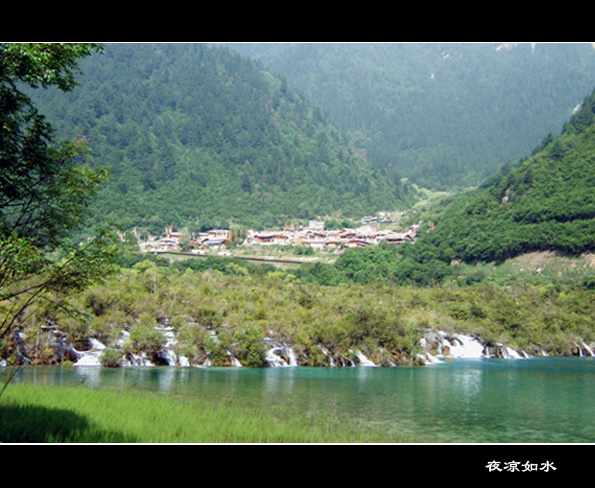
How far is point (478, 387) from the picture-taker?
2852cm

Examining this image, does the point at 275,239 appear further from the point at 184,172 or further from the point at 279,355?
the point at 279,355

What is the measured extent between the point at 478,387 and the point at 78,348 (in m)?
19.7

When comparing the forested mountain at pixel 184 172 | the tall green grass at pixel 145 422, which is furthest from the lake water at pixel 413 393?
the forested mountain at pixel 184 172

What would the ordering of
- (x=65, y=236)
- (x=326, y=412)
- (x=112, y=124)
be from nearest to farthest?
(x=65, y=236)
(x=326, y=412)
(x=112, y=124)

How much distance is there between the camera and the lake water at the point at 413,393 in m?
18.7

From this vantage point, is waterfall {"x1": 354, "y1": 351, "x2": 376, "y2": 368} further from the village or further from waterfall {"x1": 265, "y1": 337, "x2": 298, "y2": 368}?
the village

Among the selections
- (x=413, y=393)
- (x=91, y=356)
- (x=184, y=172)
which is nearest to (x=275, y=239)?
(x=184, y=172)

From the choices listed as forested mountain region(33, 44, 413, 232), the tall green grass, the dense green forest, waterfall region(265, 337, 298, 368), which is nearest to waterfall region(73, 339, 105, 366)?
the dense green forest

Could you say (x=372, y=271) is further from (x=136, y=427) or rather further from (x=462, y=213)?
(x=136, y=427)

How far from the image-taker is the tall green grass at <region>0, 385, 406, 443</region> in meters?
12.2

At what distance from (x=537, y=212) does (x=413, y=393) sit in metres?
70.1

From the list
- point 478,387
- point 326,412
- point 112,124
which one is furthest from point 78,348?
point 112,124

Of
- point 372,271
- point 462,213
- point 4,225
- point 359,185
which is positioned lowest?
point 4,225

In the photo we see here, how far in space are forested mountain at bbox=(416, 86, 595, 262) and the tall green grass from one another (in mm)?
71544
